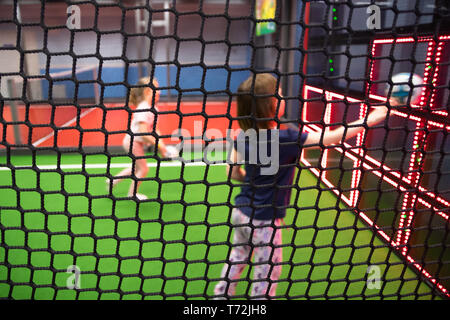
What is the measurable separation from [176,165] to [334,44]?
1.47 m

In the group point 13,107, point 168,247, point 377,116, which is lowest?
point 168,247

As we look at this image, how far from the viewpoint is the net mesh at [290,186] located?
2.68 feet

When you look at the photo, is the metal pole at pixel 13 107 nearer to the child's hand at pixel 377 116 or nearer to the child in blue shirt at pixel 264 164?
the child in blue shirt at pixel 264 164

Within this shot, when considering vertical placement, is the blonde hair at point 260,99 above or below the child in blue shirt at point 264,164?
above

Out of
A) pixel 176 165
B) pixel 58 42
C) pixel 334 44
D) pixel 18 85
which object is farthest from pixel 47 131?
pixel 58 42

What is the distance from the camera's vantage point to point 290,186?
938 mm

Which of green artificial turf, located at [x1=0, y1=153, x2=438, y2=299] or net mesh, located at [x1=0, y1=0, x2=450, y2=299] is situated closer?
net mesh, located at [x1=0, y1=0, x2=450, y2=299]

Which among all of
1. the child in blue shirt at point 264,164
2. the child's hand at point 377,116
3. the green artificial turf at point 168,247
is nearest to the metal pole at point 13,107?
the green artificial turf at point 168,247

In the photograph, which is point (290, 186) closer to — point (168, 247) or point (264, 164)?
point (264, 164)

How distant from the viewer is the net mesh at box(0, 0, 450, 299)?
816 millimetres

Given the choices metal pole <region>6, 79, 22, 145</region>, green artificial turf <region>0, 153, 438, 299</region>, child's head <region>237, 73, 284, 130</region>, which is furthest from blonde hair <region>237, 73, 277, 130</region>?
metal pole <region>6, 79, 22, 145</region>

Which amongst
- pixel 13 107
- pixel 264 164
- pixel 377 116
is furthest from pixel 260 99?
pixel 13 107

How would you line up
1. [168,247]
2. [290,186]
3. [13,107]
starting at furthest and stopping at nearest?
[13,107] → [168,247] → [290,186]

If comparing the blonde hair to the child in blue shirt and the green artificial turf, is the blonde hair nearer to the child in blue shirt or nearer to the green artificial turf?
the child in blue shirt
